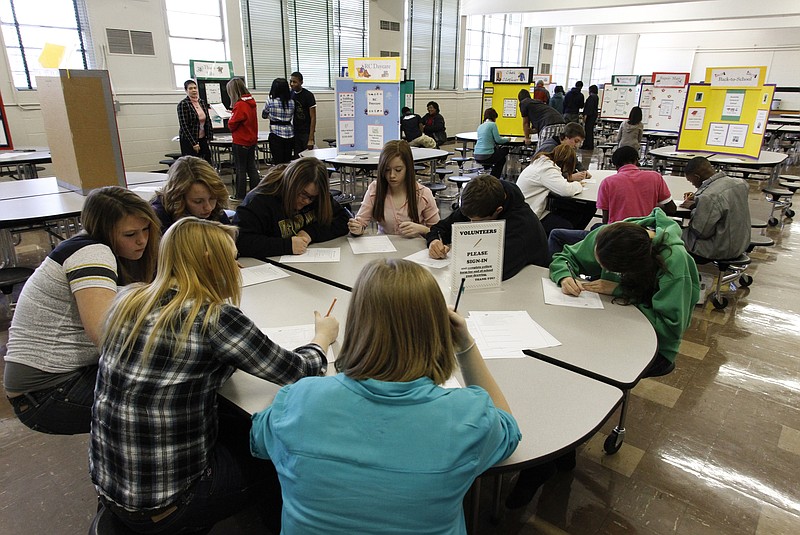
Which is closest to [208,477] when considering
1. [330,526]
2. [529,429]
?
[330,526]

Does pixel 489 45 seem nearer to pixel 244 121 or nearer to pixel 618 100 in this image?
pixel 618 100

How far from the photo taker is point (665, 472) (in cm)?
201

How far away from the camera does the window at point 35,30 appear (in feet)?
20.3

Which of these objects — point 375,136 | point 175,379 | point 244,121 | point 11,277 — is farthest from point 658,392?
point 244,121

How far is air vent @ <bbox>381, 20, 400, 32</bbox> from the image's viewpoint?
1105cm

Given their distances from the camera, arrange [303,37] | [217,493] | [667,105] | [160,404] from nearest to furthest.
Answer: [160,404]
[217,493]
[667,105]
[303,37]

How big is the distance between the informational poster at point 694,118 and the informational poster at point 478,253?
5102mm

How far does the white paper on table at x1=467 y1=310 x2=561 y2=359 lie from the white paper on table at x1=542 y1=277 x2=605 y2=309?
0.18m

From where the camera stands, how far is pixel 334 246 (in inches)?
102

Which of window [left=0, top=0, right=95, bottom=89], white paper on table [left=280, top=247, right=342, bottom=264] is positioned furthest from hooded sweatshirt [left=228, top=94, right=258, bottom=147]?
white paper on table [left=280, top=247, right=342, bottom=264]

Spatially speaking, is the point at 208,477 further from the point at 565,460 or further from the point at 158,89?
the point at 158,89

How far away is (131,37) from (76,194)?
4912 mm

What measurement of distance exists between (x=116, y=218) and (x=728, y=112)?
6262mm

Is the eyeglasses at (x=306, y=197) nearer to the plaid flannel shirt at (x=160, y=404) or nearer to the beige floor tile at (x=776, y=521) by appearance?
the plaid flannel shirt at (x=160, y=404)
